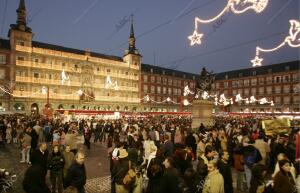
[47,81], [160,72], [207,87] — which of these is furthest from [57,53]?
[207,87]

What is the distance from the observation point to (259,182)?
4.77 meters

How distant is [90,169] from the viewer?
36.4ft

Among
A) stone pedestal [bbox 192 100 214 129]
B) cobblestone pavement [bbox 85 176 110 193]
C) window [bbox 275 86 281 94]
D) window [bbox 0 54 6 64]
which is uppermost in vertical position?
window [bbox 0 54 6 64]

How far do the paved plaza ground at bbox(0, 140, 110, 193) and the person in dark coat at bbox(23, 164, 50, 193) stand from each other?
3.19 m

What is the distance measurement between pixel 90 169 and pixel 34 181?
6.22m

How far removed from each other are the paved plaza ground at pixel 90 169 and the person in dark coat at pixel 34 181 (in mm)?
3195

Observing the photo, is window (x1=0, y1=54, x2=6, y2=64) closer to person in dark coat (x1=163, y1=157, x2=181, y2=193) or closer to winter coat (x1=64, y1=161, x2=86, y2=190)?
winter coat (x1=64, y1=161, x2=86, y2=190)

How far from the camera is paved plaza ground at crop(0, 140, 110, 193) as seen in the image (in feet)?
27.5

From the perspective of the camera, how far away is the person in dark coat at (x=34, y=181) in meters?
5.01

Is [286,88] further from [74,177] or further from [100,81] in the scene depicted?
[74,177]

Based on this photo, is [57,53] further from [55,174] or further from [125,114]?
[55,174]

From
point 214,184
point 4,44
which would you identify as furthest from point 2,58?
point 214,184

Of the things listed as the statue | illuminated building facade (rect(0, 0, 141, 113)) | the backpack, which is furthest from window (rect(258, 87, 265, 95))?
the backpack

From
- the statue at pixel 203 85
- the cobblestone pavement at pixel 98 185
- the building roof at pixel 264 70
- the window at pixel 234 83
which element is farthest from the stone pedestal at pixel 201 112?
the window at pixel 234 83
